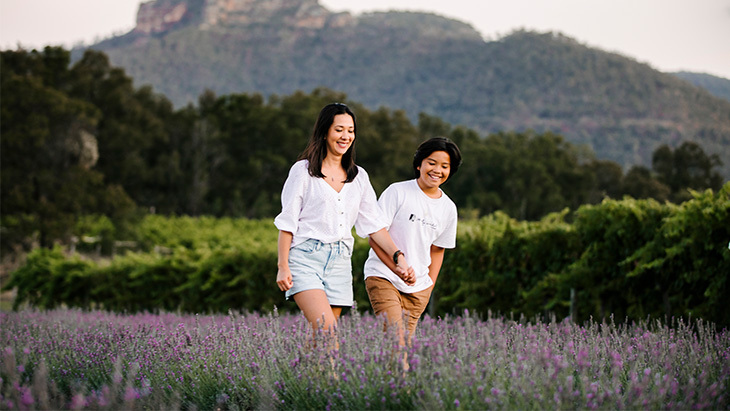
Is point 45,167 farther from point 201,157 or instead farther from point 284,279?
point 284,279

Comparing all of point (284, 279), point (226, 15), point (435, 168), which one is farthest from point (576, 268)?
point (226, 15)

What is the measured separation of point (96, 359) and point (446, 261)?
543 centimetres

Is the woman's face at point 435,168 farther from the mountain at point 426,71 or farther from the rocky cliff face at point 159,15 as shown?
the rocky cliff face at point 159,15

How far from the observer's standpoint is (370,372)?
351cm

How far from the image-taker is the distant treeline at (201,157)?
32.6 metres

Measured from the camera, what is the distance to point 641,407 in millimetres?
3029

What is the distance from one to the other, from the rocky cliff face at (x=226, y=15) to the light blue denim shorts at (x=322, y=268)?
565ft

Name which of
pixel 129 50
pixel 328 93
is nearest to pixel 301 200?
pixel 328 93

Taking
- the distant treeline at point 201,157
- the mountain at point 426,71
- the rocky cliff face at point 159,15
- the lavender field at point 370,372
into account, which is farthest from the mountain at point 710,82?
the rocky cliff face at point 159,15

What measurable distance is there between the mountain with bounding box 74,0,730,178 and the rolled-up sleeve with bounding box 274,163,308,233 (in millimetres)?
76133

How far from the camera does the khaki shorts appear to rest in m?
4.50

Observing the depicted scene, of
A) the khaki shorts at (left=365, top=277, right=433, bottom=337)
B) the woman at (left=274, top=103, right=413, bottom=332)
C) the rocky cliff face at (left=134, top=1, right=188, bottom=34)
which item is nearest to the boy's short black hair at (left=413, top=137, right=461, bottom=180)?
the woman at (left=274, top=103, right=413, bottom=332)

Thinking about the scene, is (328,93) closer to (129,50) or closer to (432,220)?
(432,220)

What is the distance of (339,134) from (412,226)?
0.81m
